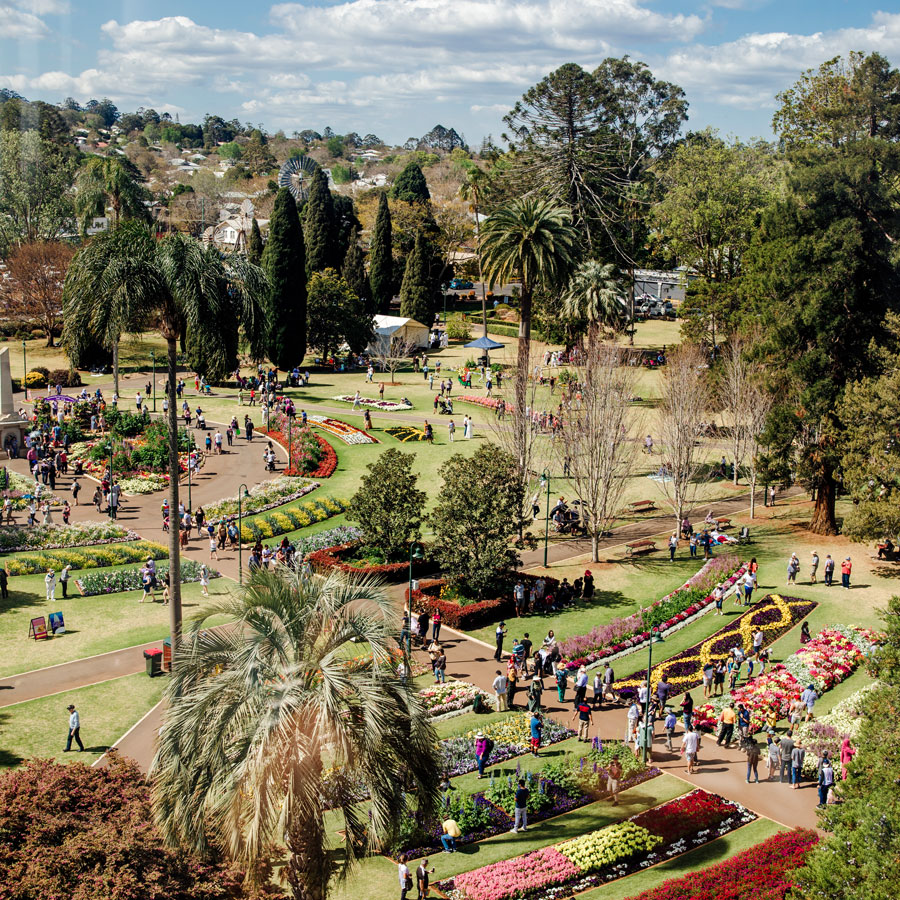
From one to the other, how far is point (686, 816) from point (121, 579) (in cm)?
2104

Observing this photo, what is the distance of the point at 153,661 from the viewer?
91.7ft

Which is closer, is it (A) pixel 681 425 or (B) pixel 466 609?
(B) pixel 466 609

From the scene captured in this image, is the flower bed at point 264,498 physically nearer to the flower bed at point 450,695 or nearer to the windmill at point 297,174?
the flower bed at point 450,695

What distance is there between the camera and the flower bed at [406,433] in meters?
54.5

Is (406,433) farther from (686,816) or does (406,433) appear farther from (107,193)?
(686,816)

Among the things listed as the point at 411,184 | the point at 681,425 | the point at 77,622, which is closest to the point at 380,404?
the point at 681,425

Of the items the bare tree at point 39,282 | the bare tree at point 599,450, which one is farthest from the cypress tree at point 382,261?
the bare tree at point 599,450

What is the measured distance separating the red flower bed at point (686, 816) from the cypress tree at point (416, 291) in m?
63.6

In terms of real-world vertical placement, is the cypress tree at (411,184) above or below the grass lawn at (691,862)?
above

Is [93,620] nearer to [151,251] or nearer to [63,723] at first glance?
[63,723]

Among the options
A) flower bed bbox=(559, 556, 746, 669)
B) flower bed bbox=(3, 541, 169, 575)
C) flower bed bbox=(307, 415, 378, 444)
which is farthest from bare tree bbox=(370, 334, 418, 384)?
flower bed bbox=(559, 556, 746, 669)

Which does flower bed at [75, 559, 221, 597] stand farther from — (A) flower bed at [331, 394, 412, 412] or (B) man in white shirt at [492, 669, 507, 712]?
(A) flower bed at [331, 394, 412, 412]

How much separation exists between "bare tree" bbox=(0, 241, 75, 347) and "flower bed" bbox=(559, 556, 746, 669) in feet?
180

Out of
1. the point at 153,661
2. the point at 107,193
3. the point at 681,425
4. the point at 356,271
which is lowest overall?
the point at 153,661
